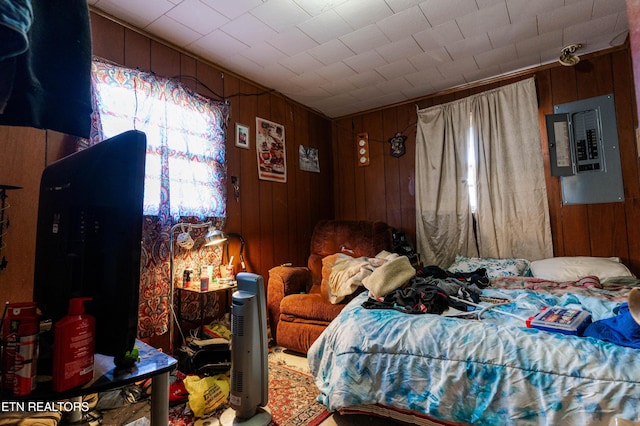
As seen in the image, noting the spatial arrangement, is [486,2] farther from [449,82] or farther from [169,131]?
[169,131]

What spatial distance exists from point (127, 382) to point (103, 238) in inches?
13.2

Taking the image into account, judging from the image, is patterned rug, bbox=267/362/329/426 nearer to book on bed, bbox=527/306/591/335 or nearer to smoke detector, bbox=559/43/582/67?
book on bed, bbox=527/306/591/335

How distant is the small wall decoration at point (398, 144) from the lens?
3781mm

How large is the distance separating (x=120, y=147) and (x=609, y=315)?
2.22 m

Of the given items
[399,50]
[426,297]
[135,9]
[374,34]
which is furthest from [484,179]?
[135,9]

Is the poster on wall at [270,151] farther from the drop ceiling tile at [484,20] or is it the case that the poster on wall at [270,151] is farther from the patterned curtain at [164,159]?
the drop ceiling tile at [484,20]

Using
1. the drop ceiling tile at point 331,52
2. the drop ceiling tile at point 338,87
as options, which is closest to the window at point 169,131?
the drop ceiling tile at point 331,52

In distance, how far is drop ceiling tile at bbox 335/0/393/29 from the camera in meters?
2.10

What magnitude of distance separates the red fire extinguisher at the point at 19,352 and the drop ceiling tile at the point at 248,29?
7.36 ft

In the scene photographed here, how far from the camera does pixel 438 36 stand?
98.3 inches

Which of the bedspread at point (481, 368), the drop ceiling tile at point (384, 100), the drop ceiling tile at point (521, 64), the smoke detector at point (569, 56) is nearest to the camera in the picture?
the bedspread at point (481, 368)

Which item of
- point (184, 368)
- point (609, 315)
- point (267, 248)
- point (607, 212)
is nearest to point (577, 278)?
point (607, 212)

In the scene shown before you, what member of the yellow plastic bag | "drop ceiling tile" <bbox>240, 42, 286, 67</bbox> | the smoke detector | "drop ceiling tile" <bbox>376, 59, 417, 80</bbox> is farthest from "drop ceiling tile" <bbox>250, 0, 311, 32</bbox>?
the yellow plastic bag

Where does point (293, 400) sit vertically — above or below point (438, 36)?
below
